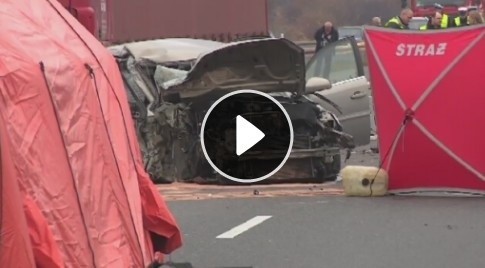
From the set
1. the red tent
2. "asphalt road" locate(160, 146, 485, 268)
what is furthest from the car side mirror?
the red tent

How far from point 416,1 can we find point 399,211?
37.9 metres

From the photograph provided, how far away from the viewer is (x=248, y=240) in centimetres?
1056

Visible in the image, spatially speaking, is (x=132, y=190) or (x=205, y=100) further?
(x=205, y=100)

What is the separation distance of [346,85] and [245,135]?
2199mm

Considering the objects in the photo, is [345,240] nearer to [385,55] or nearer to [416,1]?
[385,55]

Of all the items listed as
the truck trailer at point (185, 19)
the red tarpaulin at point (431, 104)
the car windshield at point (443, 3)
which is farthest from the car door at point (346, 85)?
the car windshield at point (443, 3)

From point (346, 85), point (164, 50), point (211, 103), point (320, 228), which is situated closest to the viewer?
point (320, 228)

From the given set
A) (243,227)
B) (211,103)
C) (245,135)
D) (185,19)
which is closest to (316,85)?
(245,135)

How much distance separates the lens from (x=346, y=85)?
1596cm

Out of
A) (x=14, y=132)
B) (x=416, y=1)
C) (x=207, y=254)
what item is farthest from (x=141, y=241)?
(x=416, y=1)

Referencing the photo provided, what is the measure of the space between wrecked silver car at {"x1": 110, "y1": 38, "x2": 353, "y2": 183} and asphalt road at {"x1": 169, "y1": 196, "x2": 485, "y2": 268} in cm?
102

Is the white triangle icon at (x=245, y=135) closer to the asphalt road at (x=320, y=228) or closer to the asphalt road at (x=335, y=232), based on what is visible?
the asphalt road at (x=320, y=228)

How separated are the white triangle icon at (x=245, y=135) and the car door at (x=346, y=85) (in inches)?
47.1

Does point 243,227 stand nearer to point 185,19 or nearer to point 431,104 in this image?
point 431,104
